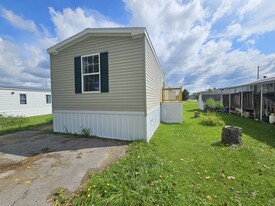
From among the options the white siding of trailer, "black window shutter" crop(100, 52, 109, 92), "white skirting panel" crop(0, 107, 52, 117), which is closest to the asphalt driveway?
the white siding of trailer

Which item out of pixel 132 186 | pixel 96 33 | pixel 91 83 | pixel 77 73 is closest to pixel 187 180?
pixel 132 186

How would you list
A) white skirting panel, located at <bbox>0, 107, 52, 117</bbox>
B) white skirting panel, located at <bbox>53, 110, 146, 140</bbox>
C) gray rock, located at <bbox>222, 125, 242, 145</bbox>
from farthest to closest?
white skirting panel, located at <bbox>0, 107, 52, 117</bbox>
white skirting panel, located at <bbox>53, 110, 146, 140</bbox>
gray rock, located at <bbox>222, 125, 242, 145</bbox>

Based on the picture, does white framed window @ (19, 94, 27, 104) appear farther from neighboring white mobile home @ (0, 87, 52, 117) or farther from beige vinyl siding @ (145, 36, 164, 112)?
beige vinyl siding @ (145, 36, 164, 112)

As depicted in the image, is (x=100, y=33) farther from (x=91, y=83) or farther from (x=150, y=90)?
(x=150, y=90)

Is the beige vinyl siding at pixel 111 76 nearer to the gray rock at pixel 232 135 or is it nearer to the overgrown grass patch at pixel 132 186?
the overgrown grass patch at pixel 132 186

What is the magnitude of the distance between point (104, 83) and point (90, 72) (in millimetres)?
924

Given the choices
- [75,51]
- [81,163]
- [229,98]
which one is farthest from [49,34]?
[229,98]

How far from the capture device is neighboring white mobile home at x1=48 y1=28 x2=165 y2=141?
17.4ft

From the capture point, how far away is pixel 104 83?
580 cm

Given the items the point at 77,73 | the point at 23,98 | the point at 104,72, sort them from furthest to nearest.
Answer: the point at 23,98 < the point at 77,73 < the point at 104,72

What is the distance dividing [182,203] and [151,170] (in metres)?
0.91

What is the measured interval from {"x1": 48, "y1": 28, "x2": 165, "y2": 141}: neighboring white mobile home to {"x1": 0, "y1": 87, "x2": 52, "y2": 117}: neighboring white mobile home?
1013 cm

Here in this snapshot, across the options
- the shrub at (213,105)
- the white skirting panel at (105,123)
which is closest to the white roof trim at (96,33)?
the white skirting panel at (105,123)

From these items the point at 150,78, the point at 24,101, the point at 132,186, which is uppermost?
the point at 150,78
